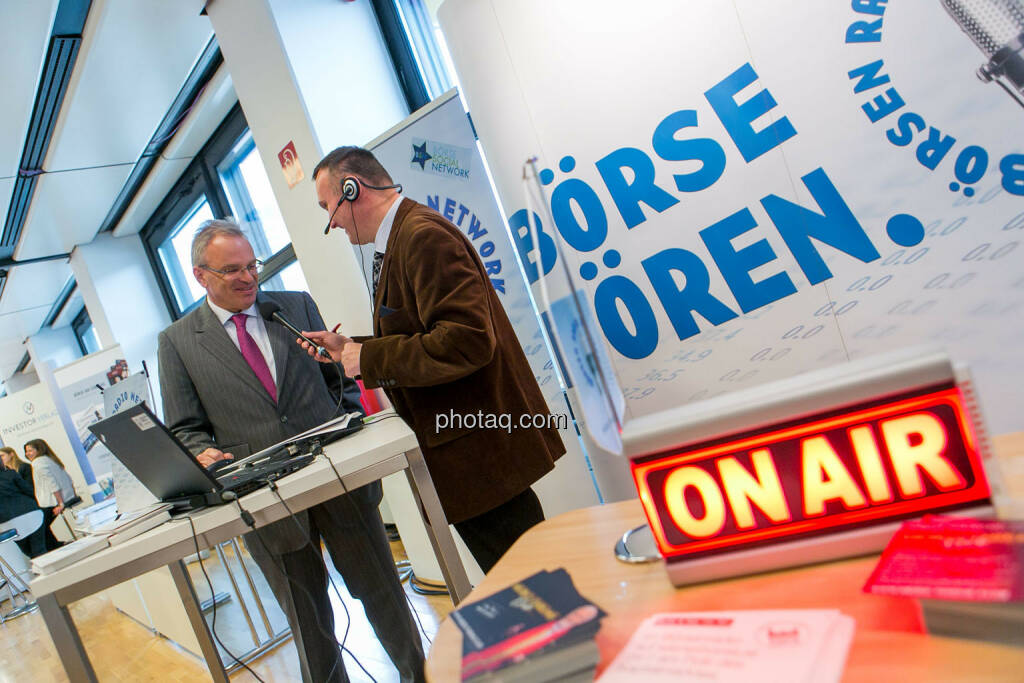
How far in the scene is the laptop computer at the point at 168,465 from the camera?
128 centimetres

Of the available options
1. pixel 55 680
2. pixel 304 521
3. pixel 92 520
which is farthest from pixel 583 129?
pixel 55 680

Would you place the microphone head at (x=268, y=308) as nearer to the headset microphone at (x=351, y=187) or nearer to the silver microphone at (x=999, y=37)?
the headset microphone at (x=351, y=187)

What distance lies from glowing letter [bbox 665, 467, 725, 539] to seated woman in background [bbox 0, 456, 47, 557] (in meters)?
7.54

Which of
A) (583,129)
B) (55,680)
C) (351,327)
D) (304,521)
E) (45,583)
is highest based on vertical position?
(583,129)

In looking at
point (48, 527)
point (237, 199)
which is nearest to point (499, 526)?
point (237, 199)

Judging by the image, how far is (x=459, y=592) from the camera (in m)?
1.49

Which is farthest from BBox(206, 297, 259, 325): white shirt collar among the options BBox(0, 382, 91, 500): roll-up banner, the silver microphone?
BBox(0, 382, 91, 500): roll-up banner

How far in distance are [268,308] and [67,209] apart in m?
4.90

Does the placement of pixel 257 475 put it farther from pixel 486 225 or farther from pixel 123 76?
pixel 123 76

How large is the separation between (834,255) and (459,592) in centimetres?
150

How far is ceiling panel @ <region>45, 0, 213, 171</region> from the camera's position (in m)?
3.45

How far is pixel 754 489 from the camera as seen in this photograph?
72 centimetres

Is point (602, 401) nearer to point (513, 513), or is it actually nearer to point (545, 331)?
point (513, 513)

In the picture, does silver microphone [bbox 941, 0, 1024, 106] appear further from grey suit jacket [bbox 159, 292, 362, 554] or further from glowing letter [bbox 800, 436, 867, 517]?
grey suit jacket [bbox 159, 292, 362, 554]
